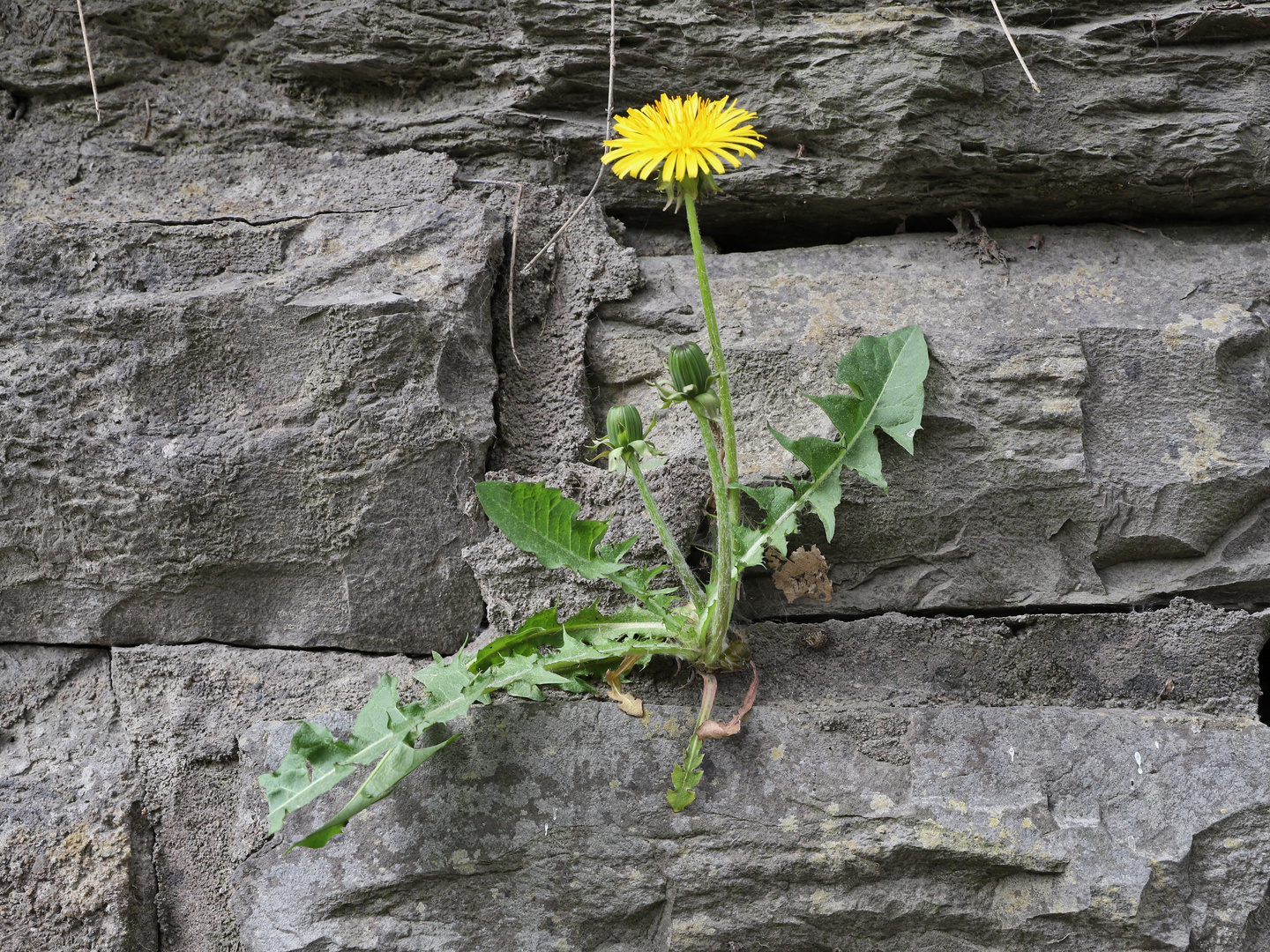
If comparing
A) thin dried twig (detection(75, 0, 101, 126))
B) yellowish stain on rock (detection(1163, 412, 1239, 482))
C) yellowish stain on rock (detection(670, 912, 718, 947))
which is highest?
thin dried twig (detection(75, 0, 101, 126))

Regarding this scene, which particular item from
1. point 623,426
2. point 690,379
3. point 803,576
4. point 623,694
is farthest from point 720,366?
point 623,694

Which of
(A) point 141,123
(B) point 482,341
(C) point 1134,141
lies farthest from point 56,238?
(C) point 1134,141

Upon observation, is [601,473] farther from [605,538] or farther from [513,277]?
[513,277]

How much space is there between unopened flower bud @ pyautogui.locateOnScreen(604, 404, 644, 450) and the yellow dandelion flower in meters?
0.33

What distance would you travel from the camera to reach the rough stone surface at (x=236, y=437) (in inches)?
60.5

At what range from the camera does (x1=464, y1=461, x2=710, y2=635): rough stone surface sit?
153 centimetres

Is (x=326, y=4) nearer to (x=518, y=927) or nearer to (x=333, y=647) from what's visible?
(x=333, y=647)

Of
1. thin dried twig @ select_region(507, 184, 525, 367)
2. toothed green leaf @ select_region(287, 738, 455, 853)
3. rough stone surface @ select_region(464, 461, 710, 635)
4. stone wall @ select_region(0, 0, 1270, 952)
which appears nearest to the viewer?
toothed green leaf @ select_region(287, 738, 455, 853)

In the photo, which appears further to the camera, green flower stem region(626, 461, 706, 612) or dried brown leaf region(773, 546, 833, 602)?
dried brown leaf region(773, 546, 833, 602)

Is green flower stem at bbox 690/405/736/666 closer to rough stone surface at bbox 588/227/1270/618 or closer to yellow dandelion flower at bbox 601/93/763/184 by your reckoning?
rough stone surface at bbox 588/227/1270/618

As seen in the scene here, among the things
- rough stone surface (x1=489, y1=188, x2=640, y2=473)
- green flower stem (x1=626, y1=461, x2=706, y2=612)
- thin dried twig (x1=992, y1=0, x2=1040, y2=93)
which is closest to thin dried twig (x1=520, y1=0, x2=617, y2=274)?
rough stone surface (x1=489, y1=188, x2=640, y2=473)

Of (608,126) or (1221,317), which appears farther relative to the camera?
(608,126)

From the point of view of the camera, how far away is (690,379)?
4.47 feet

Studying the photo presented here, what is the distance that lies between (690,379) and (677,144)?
327mm
